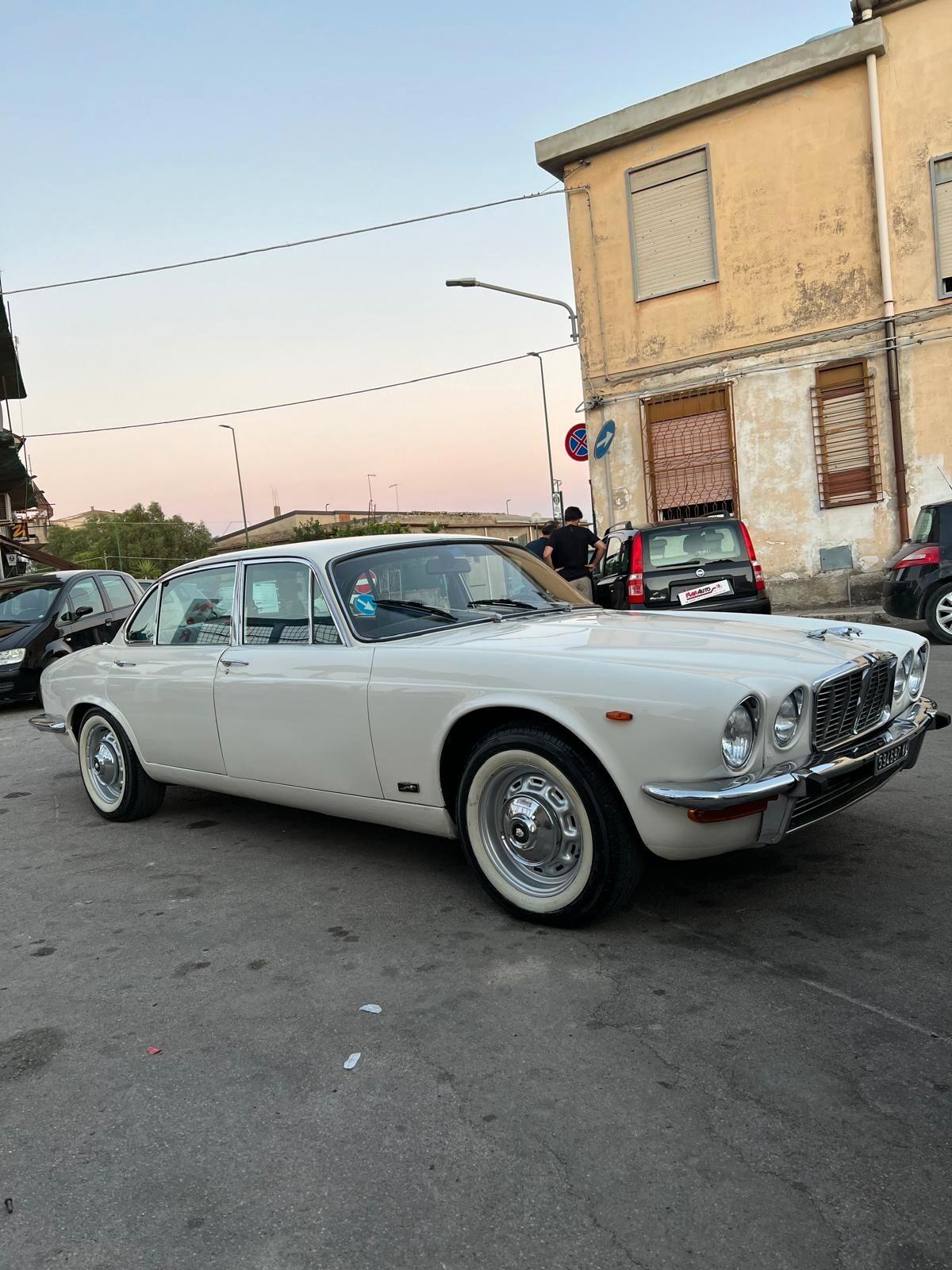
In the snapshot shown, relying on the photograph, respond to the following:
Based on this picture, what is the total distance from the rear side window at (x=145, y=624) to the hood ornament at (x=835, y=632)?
3.39 m

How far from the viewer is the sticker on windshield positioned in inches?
166

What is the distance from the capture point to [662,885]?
3.85m

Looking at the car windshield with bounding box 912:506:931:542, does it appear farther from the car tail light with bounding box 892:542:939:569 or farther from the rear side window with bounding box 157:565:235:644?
the rear side window with bounding box 157:565:235:644

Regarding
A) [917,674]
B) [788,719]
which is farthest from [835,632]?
[788,719]

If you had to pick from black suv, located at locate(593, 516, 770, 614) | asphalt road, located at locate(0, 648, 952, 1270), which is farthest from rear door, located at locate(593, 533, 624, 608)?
asphalt road, located at locate(0, 648, 952, 1270)

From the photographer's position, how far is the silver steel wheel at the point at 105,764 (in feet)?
18.3

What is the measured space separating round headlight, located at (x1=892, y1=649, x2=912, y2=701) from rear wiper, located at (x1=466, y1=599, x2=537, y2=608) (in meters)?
1.59

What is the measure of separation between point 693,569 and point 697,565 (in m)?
0.06

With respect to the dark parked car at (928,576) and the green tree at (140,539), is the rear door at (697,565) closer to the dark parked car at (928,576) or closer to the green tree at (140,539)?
the dark parked car at (928,576)

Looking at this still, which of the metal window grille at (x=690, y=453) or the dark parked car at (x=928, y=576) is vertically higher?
the metal window grille at (x=690, y=453)

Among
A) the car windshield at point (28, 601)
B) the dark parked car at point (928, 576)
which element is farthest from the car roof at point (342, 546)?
the car windshield at point (28, 601)

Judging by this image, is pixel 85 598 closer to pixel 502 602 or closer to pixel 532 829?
pixel 502 602

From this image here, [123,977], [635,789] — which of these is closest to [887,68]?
[635,789]

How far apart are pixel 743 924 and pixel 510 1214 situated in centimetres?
163
